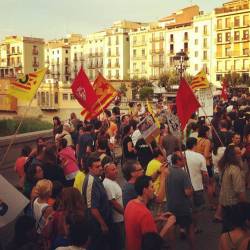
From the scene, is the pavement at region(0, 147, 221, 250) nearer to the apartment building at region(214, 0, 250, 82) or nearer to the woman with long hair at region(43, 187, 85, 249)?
the woman with long hair at region(43, 187, 85, 249)

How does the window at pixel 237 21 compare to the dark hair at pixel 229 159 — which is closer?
the dark hair at pixel 229 159

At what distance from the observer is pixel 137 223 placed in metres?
4.42

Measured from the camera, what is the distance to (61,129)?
10.9 meters

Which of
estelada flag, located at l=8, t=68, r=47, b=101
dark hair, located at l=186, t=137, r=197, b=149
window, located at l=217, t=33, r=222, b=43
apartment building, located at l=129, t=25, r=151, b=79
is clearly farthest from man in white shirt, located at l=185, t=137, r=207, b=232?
apartment building, located at l=129, t=25, r=151, b=79

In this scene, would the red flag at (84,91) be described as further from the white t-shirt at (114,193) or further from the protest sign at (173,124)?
the white t-shirt at (114,193)

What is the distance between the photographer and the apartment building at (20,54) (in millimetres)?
103562

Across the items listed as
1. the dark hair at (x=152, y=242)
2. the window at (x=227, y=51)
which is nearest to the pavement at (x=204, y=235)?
the dark hair at (x=152, y=242)

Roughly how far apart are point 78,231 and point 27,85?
5190mm

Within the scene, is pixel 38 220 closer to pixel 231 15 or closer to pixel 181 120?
pixel 181 120

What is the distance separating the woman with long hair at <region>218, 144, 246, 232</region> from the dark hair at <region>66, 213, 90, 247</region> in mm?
2743

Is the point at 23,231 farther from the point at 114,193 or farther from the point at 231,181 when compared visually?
the point at 231,181

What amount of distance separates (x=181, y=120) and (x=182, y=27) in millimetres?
71414

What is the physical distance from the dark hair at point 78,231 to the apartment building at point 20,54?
100680 millimetres

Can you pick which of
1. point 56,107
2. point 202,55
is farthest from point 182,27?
point 56,107
